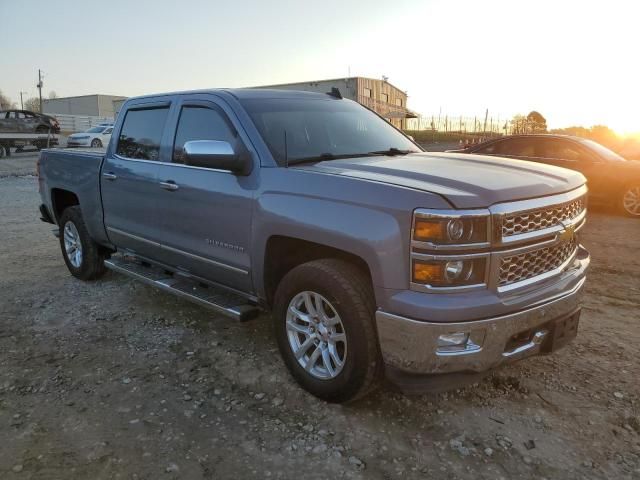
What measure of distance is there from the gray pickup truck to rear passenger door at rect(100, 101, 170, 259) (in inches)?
0.8

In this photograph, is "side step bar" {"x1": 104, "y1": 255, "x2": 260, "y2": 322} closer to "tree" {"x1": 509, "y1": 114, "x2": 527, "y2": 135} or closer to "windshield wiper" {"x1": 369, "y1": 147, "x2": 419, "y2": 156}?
"windshield wiper" {"x1": 369, "y1": 147, "x2": 419, "y2": 156}

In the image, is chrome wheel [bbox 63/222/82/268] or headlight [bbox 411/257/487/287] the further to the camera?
chrome wheel [bbox 63/222/82/268]

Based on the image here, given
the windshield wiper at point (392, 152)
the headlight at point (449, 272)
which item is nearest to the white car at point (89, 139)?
the windshield wiper at point (392, 152)

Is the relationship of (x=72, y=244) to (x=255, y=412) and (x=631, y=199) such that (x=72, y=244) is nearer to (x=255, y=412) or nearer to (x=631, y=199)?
(x=255, y=412)

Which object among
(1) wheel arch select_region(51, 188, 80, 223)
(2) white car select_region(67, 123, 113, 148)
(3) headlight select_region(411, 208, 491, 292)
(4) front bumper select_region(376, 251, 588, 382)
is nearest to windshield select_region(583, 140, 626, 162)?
(4) front bumper select_region(376, 251, 588, 382)

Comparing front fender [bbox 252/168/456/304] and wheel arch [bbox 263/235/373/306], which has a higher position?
front fender [bbox 252/168/456/304]

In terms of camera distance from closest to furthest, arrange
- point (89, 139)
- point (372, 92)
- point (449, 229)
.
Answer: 1. point (449, 229)
2. point (89, 139)
3. point (372, 92)

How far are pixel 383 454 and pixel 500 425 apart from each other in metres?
0.73

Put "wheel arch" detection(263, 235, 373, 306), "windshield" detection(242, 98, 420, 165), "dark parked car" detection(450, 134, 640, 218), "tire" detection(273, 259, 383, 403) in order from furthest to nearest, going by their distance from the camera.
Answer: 1. "dark parked car" detection(450, 134, 640, 218)
2. "windshield" detection(242, 98, 420, 165)
3. "wheel arch" detection(263, 235, 373, 306)
4. "tire" detection(273, 259, 383, 403)

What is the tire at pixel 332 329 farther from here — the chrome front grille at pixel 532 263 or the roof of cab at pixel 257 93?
the roof of cab at pixel 257 93

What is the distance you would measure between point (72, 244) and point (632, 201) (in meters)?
8.85

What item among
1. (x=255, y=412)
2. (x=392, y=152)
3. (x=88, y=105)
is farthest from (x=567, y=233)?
(x=88, y=105)

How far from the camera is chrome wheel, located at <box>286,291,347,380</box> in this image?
3.08 m

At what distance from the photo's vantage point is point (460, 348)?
2623 millimetres
